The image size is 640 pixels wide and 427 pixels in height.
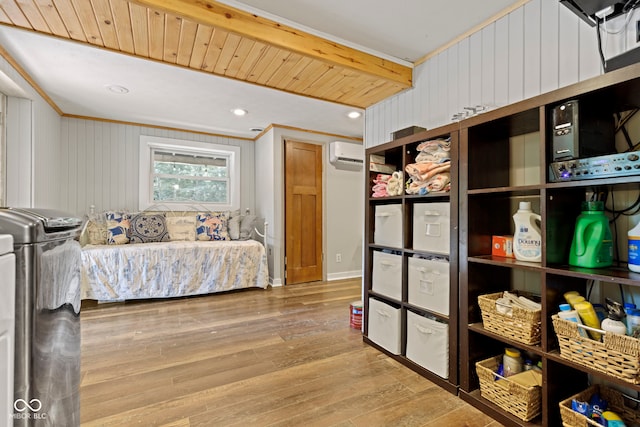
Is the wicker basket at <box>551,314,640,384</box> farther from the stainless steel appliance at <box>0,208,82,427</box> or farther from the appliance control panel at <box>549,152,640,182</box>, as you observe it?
the stainless steel appliance at <box>0,208,82,427</box>

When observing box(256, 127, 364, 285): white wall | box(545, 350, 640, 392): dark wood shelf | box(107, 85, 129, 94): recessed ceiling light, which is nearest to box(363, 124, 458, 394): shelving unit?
box(545, 350, 640, 392): dark wood shelf

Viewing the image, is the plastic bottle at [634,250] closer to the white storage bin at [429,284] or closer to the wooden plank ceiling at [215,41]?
the white storage bin at [429,284]

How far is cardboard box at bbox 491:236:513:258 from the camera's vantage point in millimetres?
1574

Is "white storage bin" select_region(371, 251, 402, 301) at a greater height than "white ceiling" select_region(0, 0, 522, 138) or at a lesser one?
lesser

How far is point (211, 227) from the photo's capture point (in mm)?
4145

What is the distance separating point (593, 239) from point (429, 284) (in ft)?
2.67

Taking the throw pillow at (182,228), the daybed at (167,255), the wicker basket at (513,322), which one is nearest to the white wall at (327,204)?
the daybed at (167,255)

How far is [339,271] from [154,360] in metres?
2.94

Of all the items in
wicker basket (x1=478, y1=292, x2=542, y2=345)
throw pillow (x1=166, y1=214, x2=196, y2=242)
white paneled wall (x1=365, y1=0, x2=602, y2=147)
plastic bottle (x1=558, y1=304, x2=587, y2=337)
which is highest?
white paneled wall (x1=365, y1=0, x2=602, y2=147)

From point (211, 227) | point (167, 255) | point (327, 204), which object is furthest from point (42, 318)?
point (327, 204)

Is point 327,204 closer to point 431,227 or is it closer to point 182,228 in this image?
point 182,228

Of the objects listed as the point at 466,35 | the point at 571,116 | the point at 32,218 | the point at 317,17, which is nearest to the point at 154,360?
the point at 32,218

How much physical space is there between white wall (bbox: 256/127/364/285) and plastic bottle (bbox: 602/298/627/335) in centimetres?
338

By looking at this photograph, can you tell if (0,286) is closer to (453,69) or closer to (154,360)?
(154,360)
